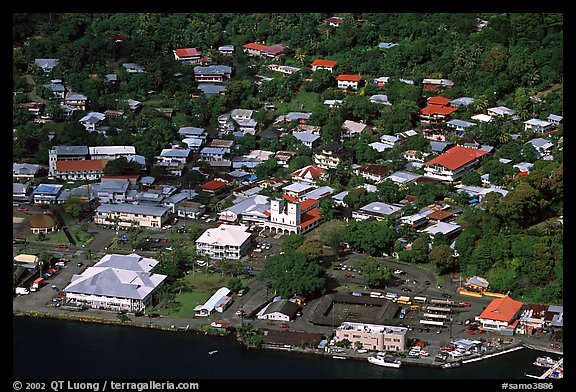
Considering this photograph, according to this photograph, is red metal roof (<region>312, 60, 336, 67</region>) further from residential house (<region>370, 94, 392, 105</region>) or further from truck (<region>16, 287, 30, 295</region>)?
truck (<region>16, 287, 30, 295</region>)

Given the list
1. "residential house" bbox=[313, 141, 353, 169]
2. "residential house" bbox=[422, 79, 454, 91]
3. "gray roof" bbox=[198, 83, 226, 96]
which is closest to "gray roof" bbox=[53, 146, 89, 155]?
"gray roof" bbox=[198, 83, 226, 96]

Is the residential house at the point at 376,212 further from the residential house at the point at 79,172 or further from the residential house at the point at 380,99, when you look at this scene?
the residential house at the point at 380,99

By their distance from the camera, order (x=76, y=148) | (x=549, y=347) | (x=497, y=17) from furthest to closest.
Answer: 1. (x=497, y=17)
2. (x=76, y=148)
3. (x=549, y=347)

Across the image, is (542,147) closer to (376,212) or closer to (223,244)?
(376,212)

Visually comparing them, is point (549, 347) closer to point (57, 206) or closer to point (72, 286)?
point (72, 286)

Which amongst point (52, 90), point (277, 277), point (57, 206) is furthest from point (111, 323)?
point (52, 90)

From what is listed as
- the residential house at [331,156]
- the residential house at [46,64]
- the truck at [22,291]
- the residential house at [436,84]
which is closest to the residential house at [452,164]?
the residential house at [331,156]
